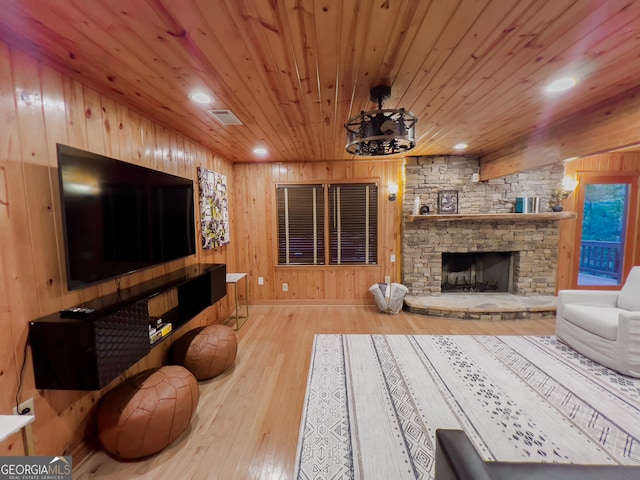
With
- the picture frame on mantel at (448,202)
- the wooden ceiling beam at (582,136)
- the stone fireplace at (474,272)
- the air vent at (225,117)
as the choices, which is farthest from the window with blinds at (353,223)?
the air vent at (225,117)

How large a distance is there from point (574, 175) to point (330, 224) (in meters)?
4.21

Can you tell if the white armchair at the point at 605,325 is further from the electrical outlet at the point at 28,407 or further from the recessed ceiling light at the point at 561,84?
the electrical outlet at the point at 28,407

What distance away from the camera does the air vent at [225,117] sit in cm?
235

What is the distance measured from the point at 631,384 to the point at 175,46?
4291mm

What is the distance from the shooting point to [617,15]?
1285 millimetres

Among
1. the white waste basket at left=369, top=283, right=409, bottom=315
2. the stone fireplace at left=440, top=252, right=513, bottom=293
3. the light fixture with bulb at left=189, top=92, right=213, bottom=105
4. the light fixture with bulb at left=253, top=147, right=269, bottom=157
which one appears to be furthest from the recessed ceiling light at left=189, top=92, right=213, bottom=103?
the stone fireplace at left=440, top=252, right=513, bottom=293

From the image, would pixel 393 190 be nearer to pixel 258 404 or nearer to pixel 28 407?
pixel 258 404

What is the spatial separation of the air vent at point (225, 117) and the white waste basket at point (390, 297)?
3087 mm

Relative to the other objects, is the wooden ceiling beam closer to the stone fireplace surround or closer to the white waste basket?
the stone fireplace surround

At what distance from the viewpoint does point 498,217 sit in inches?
162

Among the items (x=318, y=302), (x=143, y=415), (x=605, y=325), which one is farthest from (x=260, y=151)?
(x=605, y=325)

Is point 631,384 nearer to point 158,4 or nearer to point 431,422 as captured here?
point 431,422

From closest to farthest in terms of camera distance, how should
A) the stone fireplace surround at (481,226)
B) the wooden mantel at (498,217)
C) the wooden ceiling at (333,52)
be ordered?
1. the wooden ceiling at (333,52)
2. the wooden mantel at (498,217)
3. the stone fireplace surround at (481,226)

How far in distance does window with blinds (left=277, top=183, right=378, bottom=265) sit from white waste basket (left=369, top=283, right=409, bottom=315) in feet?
1.83
